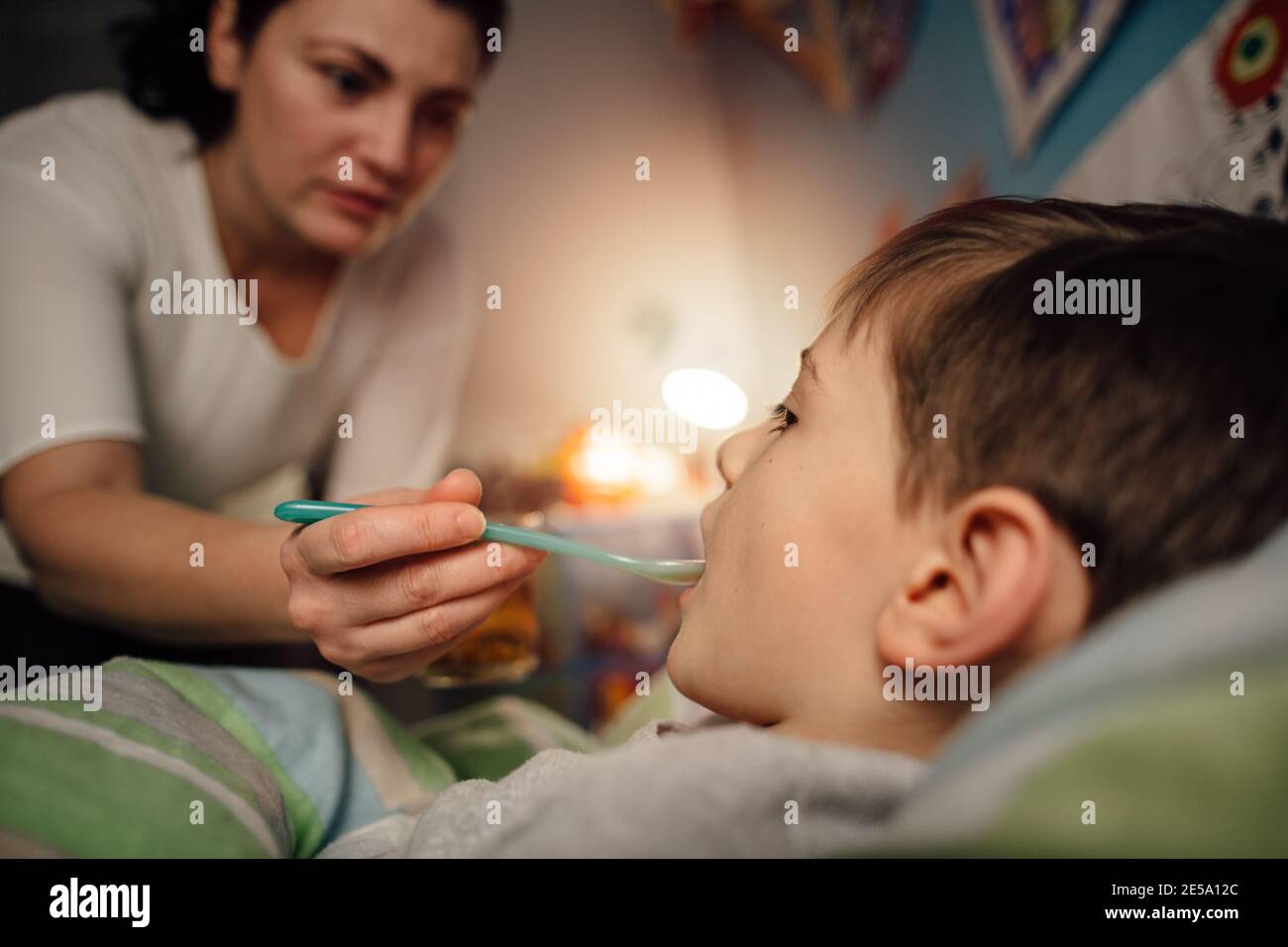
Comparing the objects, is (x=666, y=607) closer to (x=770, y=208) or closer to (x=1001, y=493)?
(x=770, y=208)

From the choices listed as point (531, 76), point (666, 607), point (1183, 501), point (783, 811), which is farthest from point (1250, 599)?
point (531, 76)

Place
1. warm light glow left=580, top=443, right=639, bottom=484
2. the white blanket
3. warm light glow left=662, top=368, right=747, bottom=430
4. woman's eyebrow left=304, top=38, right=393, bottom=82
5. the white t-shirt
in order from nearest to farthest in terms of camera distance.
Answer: the white blanket
the white t-shirt
woman's eyebrow left=304, top=38, right=393, bottom=82
warm light glow left=662, top=368, right=747, bottom=430
warm light glow left=580, top=443, right=639, bottom=484

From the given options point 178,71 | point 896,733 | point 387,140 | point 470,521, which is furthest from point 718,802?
point 178,71

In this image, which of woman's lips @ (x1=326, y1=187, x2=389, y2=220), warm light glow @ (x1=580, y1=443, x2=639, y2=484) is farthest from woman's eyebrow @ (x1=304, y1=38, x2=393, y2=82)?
warm light glow @ (x1=580, y1=443, x2=639, y2=484)

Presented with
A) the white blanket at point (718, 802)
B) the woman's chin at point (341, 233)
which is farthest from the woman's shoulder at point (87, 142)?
the white blanket at point (718, 802)

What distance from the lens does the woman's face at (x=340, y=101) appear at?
91cm

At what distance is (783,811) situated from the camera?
14.4 inches

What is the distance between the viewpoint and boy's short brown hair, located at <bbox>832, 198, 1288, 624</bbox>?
1.26ft

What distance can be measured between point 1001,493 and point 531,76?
7.58 feet

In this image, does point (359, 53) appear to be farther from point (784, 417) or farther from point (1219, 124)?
point (1219, 124)

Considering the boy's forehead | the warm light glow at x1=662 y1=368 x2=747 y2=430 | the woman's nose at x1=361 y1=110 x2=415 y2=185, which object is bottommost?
the boy's forehead

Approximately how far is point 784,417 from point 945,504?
14 cm

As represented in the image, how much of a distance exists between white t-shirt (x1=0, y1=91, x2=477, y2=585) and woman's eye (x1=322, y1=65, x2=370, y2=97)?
22 centimetres

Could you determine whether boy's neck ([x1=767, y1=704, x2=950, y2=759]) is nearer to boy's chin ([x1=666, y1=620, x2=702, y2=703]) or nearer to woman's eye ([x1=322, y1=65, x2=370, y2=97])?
boy's chin ([x1=666, y1=620, x2=702, y2=703])
